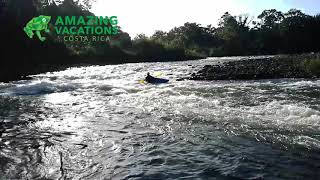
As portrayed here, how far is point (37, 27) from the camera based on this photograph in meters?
46.0

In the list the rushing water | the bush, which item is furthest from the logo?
the rushing water

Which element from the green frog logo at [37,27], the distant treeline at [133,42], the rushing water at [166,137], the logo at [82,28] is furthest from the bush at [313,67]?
the logo at [82,28]

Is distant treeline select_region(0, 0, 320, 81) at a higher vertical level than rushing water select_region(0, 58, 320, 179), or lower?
higher

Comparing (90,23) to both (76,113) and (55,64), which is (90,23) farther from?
(76,113)

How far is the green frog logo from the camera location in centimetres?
4322

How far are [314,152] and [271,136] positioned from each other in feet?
4.23

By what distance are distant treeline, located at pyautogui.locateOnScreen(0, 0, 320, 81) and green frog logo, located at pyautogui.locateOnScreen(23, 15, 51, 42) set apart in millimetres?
606

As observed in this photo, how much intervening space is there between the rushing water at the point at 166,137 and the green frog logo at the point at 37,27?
1217 inches

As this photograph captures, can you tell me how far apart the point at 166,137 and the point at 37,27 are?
41.8 m

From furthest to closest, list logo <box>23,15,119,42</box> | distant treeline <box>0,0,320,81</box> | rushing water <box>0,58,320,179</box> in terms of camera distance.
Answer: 1. logo <box>23,15,119,42</box>
2. distant treeline <box>0,0,320,81</box>
3. rushing water <box>0,58,320,179</box>

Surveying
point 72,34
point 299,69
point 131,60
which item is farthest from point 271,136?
point 72,34

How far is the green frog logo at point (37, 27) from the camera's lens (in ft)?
142

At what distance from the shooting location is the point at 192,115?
10641mm

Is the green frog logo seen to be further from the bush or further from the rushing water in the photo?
the bush
